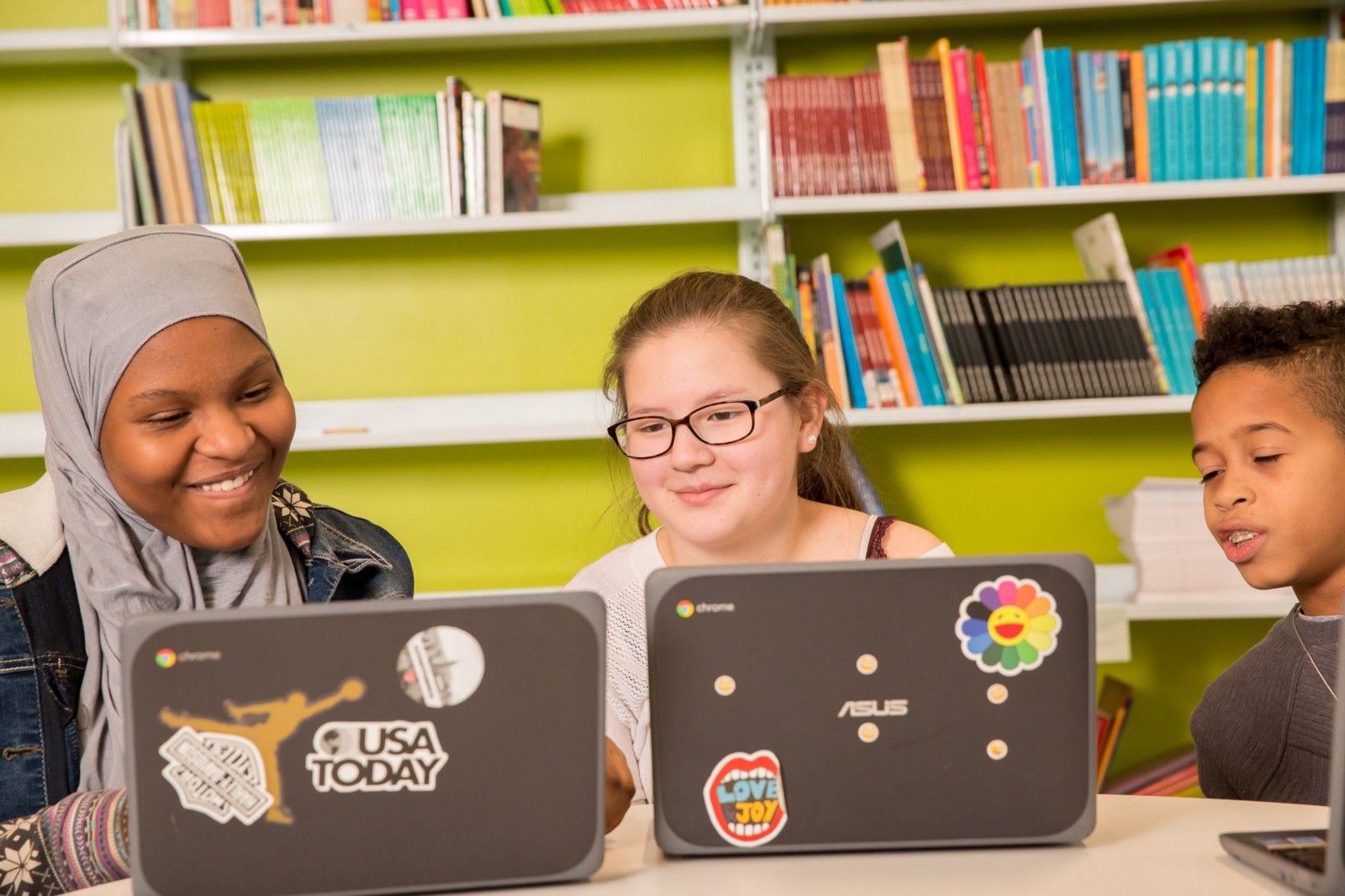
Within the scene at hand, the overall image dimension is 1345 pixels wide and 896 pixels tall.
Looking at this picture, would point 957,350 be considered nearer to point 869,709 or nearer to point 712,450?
point 712,450

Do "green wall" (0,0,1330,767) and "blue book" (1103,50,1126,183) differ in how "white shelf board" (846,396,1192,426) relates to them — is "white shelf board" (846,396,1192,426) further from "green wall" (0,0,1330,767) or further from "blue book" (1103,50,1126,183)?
"blue book" (1103,50,1126,183)

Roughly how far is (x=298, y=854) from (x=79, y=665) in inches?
25.2

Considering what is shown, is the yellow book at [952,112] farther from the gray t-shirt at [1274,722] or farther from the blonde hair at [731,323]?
the gray t-shirt at [1274,722]

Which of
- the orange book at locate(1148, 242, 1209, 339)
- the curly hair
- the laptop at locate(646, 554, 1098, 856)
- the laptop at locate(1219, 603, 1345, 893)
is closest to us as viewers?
the laptop at locate(1219, 603, 1345, 893)

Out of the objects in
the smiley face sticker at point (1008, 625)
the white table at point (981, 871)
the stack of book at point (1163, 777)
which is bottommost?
the stack of book at point (1163, 777)

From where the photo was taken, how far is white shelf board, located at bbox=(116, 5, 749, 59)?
2240 millimetres

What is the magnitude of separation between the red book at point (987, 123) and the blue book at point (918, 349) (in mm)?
256

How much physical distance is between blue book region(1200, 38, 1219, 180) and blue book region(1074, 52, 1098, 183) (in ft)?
0.64

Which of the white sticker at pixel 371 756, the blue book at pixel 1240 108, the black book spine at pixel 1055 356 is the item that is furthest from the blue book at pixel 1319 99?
the white sticker at pixel 371 756

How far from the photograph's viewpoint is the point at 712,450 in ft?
4.74

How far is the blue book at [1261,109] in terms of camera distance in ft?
7.54

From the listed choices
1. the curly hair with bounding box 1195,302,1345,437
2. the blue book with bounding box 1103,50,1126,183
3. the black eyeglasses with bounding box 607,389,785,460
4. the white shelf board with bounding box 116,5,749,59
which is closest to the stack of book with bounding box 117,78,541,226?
the white shelf board with bounding box 116,5,749,59

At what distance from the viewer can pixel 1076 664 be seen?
87 centimetres

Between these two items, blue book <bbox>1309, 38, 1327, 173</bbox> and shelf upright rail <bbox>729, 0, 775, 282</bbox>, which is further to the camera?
shelf upright rail <bbox>729, 0, 775, 282</bbox>
